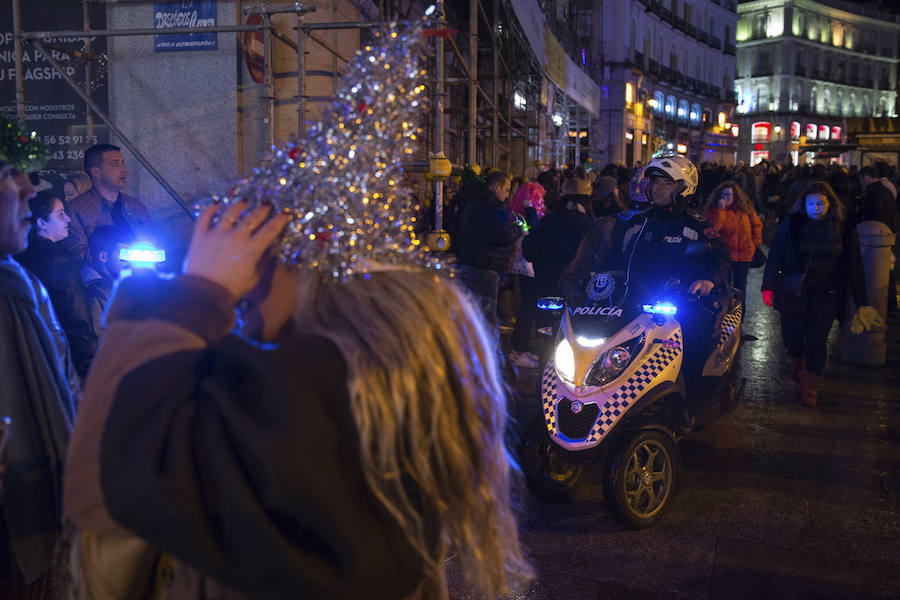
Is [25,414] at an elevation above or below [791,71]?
below

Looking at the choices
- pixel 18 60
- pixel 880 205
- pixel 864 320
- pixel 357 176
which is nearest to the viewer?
pixel 357 176

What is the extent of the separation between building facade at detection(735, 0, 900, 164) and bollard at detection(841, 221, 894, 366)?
70.8 m

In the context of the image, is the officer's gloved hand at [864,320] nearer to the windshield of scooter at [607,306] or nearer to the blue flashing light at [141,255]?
the windshield of scooter at [607,306]

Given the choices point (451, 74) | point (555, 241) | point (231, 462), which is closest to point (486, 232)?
point (555, 241)

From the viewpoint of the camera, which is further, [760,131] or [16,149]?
[760,131]

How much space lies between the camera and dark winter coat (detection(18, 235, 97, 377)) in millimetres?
3844

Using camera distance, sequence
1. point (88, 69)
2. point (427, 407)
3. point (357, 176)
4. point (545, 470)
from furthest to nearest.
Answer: point (88, 69), point (545, 470), point (357, 176), point (427, 407)

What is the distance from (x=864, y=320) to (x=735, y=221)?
6.13 ft

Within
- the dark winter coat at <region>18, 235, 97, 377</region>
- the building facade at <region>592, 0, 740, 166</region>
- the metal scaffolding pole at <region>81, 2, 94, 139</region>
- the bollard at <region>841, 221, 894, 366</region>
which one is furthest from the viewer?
the building facade at <region>592, 0, 740, 166</region>

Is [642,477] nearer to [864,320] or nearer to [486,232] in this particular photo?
[486,232]

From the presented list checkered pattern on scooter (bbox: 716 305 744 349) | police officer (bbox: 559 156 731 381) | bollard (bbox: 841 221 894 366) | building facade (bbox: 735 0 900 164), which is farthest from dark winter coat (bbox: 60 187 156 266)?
building facade (bbox: 735 0 900 164)

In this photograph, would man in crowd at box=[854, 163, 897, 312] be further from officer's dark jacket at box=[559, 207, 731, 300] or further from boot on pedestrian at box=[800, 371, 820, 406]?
officer's dark jacket at box=[559, 207, 731, 300]

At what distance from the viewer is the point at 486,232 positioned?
24.0 feet

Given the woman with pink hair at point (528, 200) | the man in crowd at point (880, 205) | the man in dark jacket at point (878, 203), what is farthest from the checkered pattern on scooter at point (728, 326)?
the man in dark jacket at point (878, 203)
